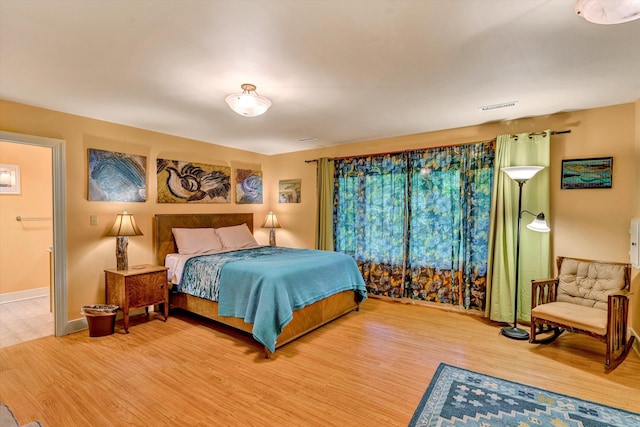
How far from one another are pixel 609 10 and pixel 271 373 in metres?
3.15

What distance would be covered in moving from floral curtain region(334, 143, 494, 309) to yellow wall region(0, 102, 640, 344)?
15.6 inches

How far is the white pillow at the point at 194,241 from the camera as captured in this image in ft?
13.8

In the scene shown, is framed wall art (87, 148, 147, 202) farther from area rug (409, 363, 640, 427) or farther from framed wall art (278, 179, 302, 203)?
area rug (409, 363, 640, 427)

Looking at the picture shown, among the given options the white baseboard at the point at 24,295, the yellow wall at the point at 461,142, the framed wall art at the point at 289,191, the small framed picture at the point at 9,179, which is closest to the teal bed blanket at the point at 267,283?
the yellow wall at the point at 461,142

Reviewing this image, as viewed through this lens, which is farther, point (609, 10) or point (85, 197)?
point (85, 197)

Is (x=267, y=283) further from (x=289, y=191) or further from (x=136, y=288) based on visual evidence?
(x=289, y=191)

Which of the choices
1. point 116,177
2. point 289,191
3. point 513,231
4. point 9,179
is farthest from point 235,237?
point 513,231

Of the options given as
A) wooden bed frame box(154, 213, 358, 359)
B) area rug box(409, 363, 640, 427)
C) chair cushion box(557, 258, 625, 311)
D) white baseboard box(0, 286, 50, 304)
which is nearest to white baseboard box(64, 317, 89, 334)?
wooden bed frame box(154, 213, 358, 359)

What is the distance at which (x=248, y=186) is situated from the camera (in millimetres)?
5648

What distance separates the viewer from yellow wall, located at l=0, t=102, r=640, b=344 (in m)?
3.14

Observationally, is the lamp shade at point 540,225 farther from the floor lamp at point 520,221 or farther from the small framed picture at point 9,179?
the small framed picture at point 9,179

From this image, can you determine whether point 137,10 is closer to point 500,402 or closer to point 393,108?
point 393,108

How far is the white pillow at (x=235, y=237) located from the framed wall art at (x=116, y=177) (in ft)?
3.95

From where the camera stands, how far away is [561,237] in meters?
3.48
